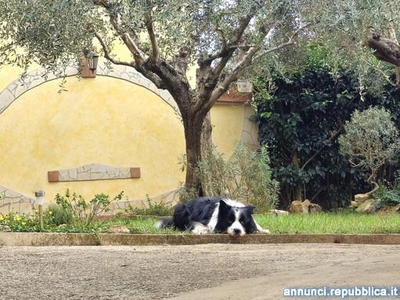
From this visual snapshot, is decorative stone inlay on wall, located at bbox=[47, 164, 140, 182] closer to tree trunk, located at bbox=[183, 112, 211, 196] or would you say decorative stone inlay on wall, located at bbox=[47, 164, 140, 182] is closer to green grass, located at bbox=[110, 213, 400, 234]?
tree trunk, located at bbox=[183, 112, 211, 196]

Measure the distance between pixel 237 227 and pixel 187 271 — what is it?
3312 millimetres

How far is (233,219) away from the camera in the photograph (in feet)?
36.7

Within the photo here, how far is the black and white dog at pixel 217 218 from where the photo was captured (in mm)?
11156

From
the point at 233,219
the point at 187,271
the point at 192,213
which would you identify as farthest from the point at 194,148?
the point at 187,271

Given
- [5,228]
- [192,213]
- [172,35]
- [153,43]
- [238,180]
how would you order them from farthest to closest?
[238,180], [153,43], [192,213], [5,228], [172,35]

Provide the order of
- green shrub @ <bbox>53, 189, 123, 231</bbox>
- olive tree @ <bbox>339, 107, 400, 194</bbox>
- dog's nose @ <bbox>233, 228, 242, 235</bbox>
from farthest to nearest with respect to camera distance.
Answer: olive tree @ <bbox>339, 107, 400, 194</bbox>
green shrub @ <bbox>53, 189, 123, 231</bbox>
dog's nose @ <bbox>233, 228, 242, 235</bbox>

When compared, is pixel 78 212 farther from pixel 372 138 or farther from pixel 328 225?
pixel 372 138

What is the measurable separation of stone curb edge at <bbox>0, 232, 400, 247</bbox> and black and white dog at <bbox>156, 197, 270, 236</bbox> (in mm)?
198

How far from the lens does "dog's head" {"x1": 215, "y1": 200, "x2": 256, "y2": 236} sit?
438 inches

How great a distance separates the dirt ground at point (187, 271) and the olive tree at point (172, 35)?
2615mm

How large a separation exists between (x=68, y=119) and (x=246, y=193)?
475cm

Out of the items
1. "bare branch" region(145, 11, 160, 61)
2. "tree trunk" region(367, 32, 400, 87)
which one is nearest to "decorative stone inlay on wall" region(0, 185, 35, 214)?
"bare branch" region(145, 11, 160, 61)

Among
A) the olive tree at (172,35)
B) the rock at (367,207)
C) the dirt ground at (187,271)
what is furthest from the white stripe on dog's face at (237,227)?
the rock at (367,207)

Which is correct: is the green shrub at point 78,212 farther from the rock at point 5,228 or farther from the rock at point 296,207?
the rock at point 296,207
